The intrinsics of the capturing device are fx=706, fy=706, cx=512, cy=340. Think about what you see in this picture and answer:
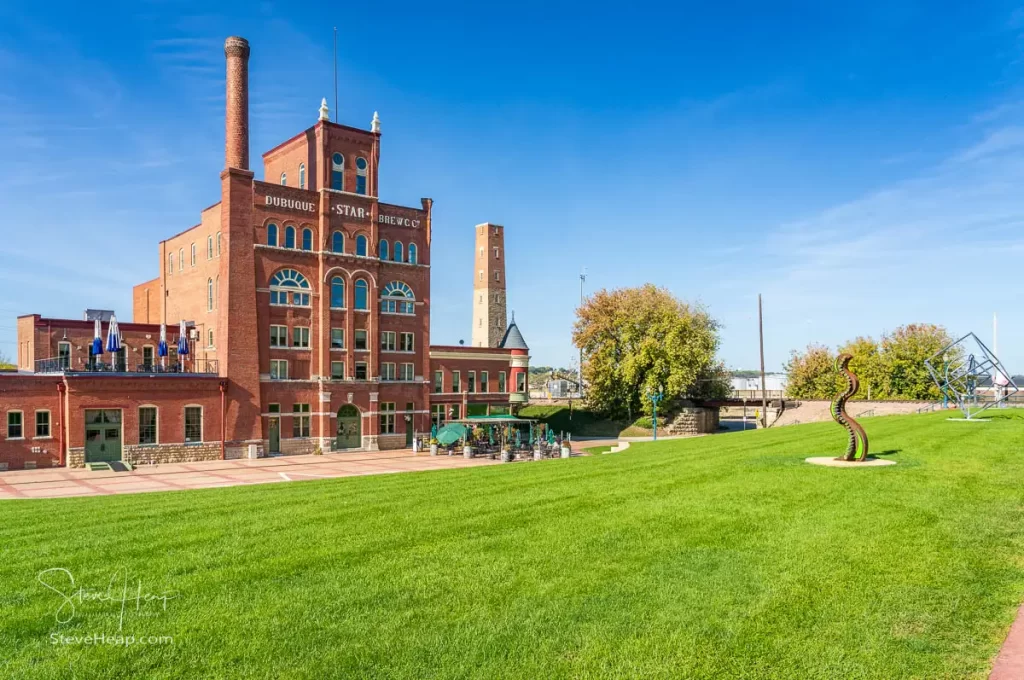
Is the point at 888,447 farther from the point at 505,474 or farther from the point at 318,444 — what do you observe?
the point at 318,444

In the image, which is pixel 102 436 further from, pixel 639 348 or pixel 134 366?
pixel 639 348

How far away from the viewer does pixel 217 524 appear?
559 inches

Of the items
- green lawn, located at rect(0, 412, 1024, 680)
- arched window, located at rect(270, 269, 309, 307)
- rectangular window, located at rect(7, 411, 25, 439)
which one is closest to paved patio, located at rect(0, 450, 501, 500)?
rectangular window, located at rect(7, 411, 25, 439)

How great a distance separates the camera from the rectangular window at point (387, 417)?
51.3 meters

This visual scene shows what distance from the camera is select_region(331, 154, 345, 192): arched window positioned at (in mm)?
48894

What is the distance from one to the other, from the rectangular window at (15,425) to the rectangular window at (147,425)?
5.55 meters

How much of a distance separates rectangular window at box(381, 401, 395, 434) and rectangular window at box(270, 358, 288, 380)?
25.1 ft

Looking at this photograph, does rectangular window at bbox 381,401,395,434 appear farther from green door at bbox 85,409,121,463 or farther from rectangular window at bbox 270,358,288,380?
green door at bbox 85,409,121,463

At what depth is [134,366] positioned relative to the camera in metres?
50.5

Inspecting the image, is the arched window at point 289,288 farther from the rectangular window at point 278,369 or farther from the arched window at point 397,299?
the arched window at point 397,299

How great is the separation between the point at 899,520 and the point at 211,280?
4329 centimetres

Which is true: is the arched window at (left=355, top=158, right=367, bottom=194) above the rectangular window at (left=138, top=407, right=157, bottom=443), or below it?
above

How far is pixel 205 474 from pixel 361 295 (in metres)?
18.5

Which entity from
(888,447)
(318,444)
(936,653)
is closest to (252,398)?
(318,444)
